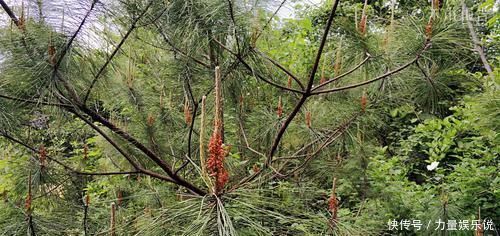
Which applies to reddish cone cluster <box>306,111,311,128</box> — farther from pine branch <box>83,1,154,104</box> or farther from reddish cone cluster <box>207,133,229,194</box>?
reddish cone cluster <box>207,133,229,194</box>

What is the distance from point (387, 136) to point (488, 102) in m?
1.77

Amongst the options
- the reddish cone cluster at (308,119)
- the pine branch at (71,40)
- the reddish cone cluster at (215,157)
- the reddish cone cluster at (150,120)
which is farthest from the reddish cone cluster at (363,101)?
the reddish cone cluster at (215,157)

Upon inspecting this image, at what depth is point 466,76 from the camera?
1.45 meters

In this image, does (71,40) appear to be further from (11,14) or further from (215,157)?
(215,157)

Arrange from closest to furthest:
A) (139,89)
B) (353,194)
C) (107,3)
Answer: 1. (107,3)
2. (139,89)
3. (353,194)

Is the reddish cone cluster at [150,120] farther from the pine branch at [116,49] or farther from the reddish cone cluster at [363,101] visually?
the reddish cone cluster at [363,101]

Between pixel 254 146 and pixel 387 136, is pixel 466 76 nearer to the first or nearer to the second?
pixel 254 146

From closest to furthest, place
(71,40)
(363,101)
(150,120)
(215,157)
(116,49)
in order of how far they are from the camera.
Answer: (215,157) → (71,40) → (116,49) → (363,101) → (150,120)

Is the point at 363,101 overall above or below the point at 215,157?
above

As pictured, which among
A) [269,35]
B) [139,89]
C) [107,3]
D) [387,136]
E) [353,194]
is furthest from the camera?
[387,136]

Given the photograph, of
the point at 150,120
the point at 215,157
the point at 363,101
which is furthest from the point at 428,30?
the point at 150,120

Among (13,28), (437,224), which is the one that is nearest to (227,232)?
(13,28)

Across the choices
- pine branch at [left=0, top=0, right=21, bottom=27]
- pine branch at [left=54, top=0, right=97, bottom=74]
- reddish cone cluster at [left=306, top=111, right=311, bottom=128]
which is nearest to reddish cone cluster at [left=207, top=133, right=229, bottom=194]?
pine branch at [left=54, top=0, right=97, bottom=74]

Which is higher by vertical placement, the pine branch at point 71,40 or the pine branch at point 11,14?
the pine branch at point 11,14
